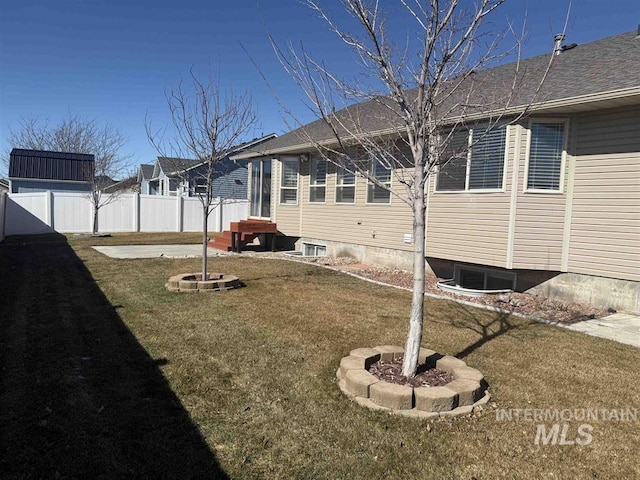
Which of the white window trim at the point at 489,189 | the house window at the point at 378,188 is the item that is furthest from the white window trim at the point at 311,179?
the white window trim at the point at 489,189

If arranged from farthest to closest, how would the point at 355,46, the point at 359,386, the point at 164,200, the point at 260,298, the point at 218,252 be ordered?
the point at 164,200 → the point at 218,252 → the point at 260,298 → the point at 355,46 → the point at 359,386

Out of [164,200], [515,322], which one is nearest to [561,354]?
[515,322]

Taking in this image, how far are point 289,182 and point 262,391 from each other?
11.4 metres

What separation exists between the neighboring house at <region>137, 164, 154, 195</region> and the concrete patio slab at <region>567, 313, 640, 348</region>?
3673cm

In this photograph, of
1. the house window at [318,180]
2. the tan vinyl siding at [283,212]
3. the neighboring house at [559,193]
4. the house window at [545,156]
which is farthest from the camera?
the tan vinyl siding at [283,212]

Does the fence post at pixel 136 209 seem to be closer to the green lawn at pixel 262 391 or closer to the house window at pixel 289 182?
the house window at pixel 289 182

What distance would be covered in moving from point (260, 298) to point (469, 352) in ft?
11.8

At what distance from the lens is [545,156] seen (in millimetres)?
7871

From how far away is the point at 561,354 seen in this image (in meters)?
4.96

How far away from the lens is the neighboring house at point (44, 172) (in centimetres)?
2767

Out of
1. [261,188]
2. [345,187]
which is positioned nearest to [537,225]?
[345,187]

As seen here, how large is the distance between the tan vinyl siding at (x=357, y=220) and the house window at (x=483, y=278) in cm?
131

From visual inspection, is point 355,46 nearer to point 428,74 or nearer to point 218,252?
point 428,74

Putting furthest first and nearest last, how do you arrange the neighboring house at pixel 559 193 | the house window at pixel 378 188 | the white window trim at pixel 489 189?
the house window at pixel 378 188
the white window trim at pixel 489 189
the neighboring house at pixel 559 193
